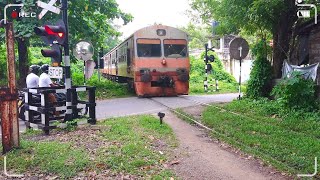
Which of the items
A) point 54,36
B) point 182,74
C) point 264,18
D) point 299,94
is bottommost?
point 299,94

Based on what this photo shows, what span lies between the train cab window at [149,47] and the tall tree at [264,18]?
316 centimetres

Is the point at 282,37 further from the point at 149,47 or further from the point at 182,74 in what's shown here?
the point at 149,47

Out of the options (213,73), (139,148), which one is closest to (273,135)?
(139,148)

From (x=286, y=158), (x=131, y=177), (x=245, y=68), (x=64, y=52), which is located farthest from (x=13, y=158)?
(x=245, y=68)

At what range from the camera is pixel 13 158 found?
5719 mm

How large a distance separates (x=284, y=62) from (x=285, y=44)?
0.83 meters

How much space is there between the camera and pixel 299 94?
9.87m

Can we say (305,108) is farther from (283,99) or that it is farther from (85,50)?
(85,50)

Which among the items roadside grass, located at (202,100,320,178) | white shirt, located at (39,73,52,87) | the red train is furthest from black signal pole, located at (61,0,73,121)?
the red train

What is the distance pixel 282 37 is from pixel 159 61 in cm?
560

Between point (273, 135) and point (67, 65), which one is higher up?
point (67, 65)

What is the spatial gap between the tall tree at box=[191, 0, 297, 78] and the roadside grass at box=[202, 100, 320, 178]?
311 cm

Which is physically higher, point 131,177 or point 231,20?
point 231,20

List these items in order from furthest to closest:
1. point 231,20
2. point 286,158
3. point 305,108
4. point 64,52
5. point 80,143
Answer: point 231,20
point 305,108
point 64,52
point 80,143
point 286,158
